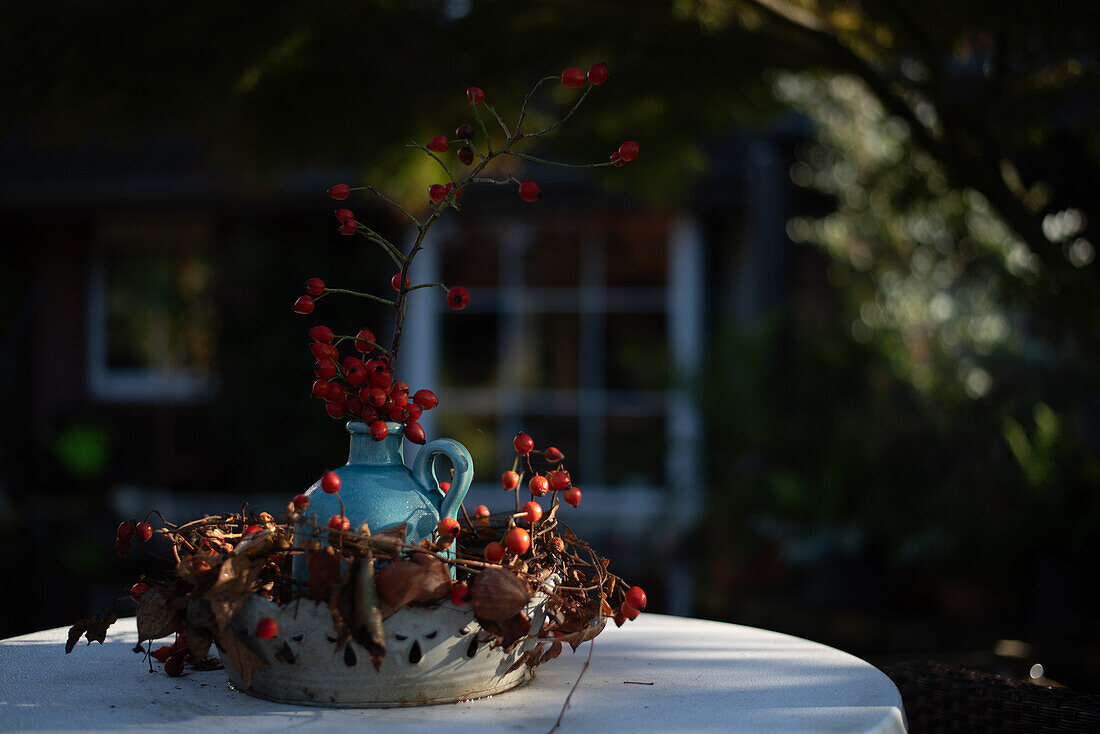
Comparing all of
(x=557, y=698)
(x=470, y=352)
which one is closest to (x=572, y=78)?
(x=557, y=698)

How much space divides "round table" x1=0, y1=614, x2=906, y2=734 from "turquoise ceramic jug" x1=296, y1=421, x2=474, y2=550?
23 cm

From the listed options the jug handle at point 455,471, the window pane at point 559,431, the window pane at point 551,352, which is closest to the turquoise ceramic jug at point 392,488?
the jug handle at point 455,471

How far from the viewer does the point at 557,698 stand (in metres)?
1.33

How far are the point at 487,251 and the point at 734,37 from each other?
18.3 ft

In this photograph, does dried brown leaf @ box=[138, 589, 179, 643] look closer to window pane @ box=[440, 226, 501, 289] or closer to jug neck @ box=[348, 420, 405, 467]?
jug neck @ box=[348, 420, 405, 467]

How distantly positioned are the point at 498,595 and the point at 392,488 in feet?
0.72

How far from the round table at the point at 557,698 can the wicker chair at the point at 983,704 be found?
0.24m

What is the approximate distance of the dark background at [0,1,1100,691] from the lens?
2590mm

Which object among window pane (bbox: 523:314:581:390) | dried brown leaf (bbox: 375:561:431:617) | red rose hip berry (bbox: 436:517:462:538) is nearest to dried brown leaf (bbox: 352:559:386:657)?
dried brown leaf (bbox: 375:561:431:617)

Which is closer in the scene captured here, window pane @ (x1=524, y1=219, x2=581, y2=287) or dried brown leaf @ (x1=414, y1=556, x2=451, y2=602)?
dried brown leaf @ (x1=414, y1=556, x2=451, y2=602)

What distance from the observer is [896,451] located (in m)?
5.34

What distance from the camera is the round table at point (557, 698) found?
3.93 ft

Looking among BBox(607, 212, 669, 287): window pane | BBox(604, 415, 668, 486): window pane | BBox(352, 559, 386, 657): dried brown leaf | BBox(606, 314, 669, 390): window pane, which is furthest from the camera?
BBox(607, 212, 669, 287): window pane

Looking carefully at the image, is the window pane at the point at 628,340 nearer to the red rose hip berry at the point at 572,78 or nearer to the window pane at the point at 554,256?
the window pane at the point at 554,256
